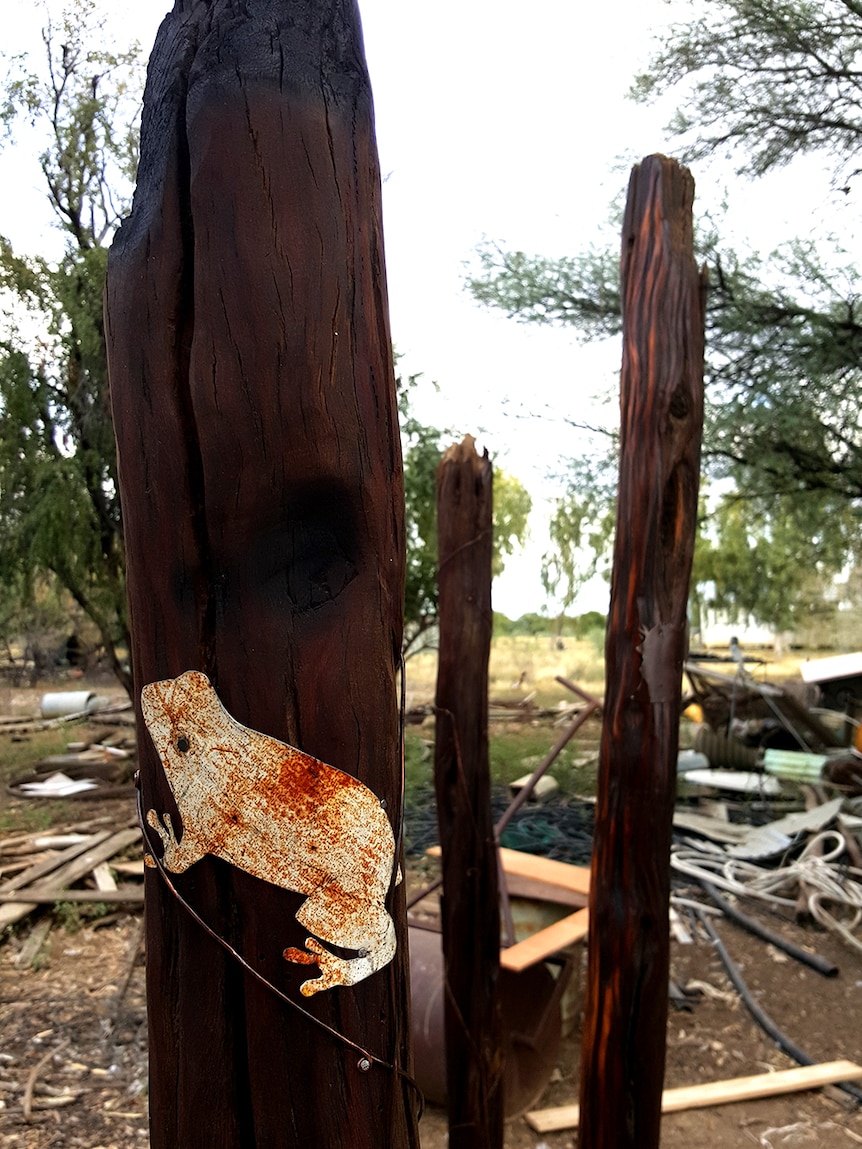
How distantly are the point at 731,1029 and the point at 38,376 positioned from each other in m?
6.75

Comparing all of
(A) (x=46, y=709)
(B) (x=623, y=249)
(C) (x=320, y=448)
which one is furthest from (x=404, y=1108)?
(A) (x=46, y=709)

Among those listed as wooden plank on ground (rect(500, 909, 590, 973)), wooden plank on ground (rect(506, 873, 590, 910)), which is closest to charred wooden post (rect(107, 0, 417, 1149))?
wooden plank on ground (rect(500, 909, 590, 973))

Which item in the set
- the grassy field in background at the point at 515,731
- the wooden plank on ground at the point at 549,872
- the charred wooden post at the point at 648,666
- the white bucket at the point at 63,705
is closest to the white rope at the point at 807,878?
the grassy field in background at the point at 515,731

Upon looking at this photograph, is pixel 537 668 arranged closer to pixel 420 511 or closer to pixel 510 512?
pixel 510 512

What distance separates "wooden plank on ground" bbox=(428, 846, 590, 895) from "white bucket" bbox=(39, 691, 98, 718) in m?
8.10

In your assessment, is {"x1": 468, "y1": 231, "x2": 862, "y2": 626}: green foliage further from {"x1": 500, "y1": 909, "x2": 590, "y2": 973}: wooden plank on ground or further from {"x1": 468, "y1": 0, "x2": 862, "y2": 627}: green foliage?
{"x1": 500, "y1": 909, "x2": 590, "y2": 973}: wooden plank on ground

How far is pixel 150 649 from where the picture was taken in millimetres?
998

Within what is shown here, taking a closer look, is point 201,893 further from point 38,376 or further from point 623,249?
point 38,376

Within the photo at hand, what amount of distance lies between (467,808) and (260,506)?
2.88 meters

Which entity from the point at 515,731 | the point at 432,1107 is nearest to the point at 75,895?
the point at 432,1107

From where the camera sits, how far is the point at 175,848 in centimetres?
96

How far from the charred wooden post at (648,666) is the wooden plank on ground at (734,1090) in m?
1.78

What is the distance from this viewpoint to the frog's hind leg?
938mm

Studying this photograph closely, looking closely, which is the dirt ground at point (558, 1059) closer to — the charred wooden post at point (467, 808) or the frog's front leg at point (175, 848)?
the charred wooden post at point (467, 808)
